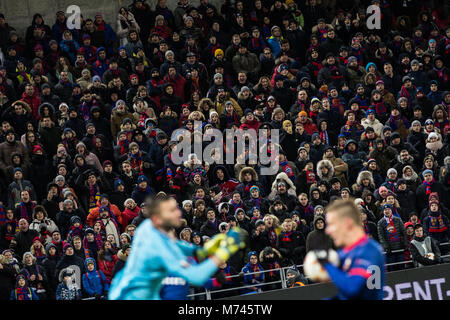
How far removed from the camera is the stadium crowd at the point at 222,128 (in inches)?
573

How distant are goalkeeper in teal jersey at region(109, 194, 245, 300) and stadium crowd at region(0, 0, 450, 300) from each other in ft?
16.1

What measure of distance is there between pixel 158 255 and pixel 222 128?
10015mm

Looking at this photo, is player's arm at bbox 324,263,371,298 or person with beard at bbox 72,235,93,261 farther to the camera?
person with beard at bbox 72,235,93,261

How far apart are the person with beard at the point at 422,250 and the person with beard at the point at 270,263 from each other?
2.26 metres

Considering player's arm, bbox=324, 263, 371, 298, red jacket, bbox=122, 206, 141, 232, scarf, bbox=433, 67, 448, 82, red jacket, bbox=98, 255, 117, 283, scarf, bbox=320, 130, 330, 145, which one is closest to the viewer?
player's arm, bbox=324, 263, 371, 298

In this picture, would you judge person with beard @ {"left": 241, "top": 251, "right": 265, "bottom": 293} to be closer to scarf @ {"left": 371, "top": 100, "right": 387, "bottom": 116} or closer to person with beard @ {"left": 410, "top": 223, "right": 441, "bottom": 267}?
person with beard @ {"left": 410, "top": 223, "right": 441, "bottom": 267}

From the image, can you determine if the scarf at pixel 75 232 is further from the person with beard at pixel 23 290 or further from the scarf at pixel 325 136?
the scarf at pixel 325 136

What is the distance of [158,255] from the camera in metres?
7.14

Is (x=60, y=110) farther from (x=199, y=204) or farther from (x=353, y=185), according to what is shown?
(x=353, y=185)

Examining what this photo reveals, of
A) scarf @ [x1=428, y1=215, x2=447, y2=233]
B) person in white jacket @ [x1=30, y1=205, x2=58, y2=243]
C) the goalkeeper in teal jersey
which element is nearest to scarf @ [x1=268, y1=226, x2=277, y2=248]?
scarf @ [x1=428, y1=215, x2=447, y2=233]

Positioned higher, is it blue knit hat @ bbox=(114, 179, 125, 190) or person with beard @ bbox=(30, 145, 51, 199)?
person with beard @ bbox=(30, 145, 51, 199)

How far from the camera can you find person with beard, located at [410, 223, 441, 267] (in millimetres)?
14383

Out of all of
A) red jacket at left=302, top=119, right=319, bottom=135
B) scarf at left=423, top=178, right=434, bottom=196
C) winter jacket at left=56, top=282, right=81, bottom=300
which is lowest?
winter jacket at left=56, top=282, right=81, bottom=300

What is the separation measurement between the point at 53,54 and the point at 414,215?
345 inches
